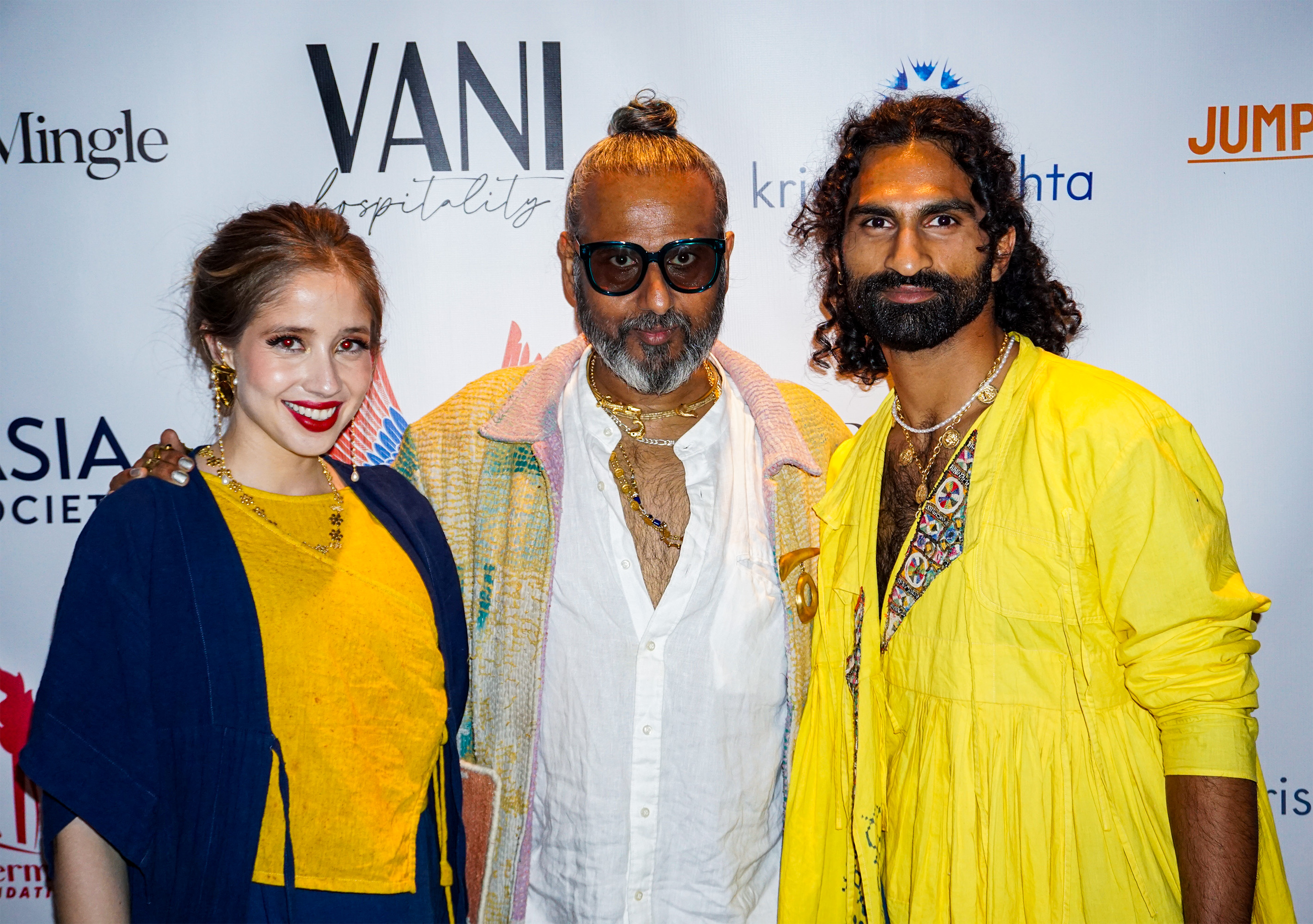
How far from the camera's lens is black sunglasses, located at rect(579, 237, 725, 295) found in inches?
84.1

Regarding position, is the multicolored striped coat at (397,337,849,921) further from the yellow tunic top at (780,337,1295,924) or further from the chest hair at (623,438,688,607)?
the yellow tunic top at (780,337,1295,924)

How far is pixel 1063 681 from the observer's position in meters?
1.75

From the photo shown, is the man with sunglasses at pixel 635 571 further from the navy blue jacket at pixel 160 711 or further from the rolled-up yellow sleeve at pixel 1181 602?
the rolled-up yellow sleeve at pixel 1181 602

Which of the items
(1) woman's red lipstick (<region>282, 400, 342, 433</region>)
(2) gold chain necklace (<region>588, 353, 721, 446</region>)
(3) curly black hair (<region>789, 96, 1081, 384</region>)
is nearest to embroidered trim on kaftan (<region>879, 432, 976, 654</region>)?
(3) curly black hair (<region>789, 96, 1081, 384</region>)

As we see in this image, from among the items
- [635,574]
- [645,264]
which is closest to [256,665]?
[635,574]

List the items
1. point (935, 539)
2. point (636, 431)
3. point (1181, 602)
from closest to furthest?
point (1181, 602), point (935, 539), point (636, 431)

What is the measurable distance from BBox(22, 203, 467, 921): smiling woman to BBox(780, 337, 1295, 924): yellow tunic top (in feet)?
3.35

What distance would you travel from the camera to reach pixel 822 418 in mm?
2424

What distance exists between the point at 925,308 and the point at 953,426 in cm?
27

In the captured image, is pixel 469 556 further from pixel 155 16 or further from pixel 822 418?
pixel 155 16

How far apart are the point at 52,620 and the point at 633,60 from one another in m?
2.52

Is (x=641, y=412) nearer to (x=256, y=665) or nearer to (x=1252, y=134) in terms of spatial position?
(x=256, y=665)

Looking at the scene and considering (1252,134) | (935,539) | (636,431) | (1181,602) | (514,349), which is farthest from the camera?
(514,349)

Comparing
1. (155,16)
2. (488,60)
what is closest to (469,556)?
(488,60)
